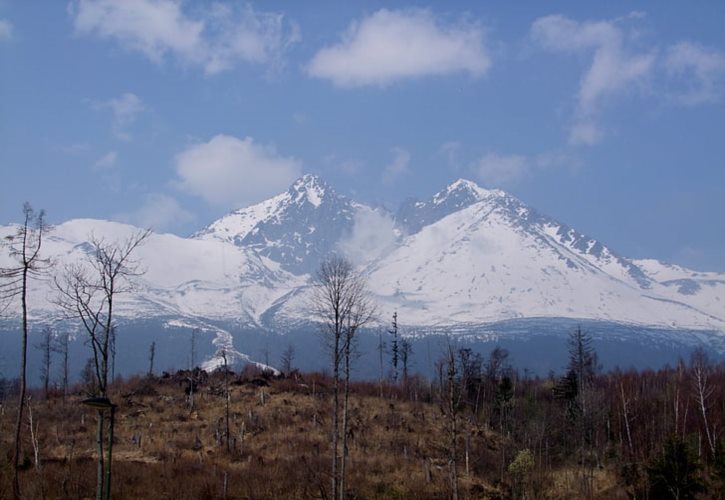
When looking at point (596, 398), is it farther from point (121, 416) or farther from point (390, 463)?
point (121, 416)

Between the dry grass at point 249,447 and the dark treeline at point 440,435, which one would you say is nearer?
the dry grass at point 249,447

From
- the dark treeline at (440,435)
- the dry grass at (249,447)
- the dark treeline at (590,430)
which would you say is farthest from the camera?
the dark treeline at (590,430)

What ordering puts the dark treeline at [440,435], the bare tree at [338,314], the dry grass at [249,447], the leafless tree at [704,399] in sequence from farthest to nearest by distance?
the leafless tree at [704,399]
the dark treeline at [440,435]
the dry grass at [249,447]
the bare tree at [338,314]

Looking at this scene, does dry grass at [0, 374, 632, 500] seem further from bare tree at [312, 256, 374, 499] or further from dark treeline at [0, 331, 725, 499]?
bare tree at [312, 256, 374, 499]

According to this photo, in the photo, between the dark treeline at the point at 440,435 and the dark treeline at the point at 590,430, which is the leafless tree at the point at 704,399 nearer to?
the dark treeline at the point at 590,430

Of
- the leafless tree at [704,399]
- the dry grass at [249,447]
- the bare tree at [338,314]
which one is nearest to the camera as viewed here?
the bare tree at [338,314]

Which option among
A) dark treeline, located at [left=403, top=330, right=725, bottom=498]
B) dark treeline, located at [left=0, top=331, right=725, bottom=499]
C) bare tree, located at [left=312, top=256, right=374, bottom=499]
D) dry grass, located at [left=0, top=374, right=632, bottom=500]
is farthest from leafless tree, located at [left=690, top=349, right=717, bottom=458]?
bare tree, located at [left=312, top=256, right=374, bottom=499]

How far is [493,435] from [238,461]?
27342mm

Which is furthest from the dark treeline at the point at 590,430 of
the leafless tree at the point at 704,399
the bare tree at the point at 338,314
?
the bare tree at the point at 338,314

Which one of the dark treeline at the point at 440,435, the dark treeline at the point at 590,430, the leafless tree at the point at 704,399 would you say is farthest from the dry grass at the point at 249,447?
the leafless tree at the point at 704,399

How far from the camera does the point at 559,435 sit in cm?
7412

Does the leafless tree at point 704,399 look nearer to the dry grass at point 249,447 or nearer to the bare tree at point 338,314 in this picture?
the dry grass at point 249,447

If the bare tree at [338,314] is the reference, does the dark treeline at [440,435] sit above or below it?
below

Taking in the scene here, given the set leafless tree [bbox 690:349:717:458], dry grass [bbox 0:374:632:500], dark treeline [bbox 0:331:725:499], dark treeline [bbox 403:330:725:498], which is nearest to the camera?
dry grass [bbox 0:374:632:500]
